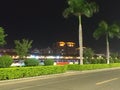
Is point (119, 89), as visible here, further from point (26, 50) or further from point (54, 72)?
point (26, 50)

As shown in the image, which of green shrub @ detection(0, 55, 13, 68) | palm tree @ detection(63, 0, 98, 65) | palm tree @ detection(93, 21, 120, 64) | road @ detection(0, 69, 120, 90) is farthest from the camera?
palm tree @ detection(93, 21, 120, 64)

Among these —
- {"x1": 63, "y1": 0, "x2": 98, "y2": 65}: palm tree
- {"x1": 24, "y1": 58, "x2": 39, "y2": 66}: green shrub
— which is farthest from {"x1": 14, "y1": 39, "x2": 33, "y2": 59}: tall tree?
{"x1": 24, "y1": 58, "x2": 39, "y2": 66}: green shrub

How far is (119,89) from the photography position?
56.1ft

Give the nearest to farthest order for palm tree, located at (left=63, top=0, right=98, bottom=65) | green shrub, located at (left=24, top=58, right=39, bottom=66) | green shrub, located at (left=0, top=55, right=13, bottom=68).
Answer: green shrub, located at (left=0, top=55, right=13, bottom=68) < green shrub, located at (left=24, top=58, right=39, bottom=66) < palm tree, located at (left=63, top=0, right=98, bottom=65)

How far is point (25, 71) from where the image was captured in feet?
91.2

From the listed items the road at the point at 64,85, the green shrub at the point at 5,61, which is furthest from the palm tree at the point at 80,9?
the road at the point at 64,85

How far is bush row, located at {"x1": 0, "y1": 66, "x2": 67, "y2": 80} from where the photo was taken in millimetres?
25066

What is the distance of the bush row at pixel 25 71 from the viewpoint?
2507cm

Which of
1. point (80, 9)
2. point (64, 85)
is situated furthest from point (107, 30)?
point (64, 85)

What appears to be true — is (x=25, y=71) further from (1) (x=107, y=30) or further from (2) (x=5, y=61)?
(1) (x=107, y=30)

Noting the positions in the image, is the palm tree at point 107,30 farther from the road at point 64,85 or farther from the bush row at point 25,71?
the road at point 64,85

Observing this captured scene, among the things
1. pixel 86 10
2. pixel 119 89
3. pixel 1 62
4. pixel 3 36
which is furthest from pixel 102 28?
pixel 119 89

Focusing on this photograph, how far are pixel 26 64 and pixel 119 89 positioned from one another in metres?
17.0

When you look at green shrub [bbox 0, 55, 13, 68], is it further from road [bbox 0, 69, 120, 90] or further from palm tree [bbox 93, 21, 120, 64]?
palm tree [bbox 93, 21, 120, 64]
